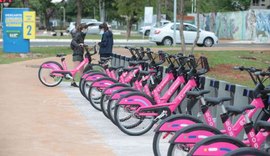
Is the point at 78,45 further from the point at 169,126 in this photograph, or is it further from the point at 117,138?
the point at 169,126

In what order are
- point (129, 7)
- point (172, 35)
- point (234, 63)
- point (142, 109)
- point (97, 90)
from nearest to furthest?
1. point (142, 109)
2. point (97, 90)
3. point (234, 63)
4. point (172, 35)
5. point (129, 7)

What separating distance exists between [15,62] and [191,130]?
16.9m

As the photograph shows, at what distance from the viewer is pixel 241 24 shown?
156ft

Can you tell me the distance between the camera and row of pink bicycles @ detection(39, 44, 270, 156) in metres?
5.66

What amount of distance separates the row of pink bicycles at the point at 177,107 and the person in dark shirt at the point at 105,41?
1.62 m

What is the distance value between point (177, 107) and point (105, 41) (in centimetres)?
649

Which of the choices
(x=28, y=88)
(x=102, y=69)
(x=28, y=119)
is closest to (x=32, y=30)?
(x=28, y=88)

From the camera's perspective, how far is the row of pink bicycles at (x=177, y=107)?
5.66 metres

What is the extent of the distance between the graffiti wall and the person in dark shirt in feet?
99.1

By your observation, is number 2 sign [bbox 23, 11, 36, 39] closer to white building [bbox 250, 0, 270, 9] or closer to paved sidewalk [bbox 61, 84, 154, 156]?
paved sidewalk [bbox 61, 84, 154, 156]

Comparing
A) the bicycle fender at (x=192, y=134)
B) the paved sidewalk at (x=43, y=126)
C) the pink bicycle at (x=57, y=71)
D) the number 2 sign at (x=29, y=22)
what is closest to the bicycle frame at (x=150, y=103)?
the paved sidewalk at (x=43, y=126)

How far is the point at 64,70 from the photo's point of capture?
1379 cm

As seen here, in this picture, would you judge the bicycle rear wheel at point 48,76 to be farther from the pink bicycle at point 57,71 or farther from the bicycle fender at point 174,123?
the bicycle fender at point 174,123

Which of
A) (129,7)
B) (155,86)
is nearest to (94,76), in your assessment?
(155,86)
